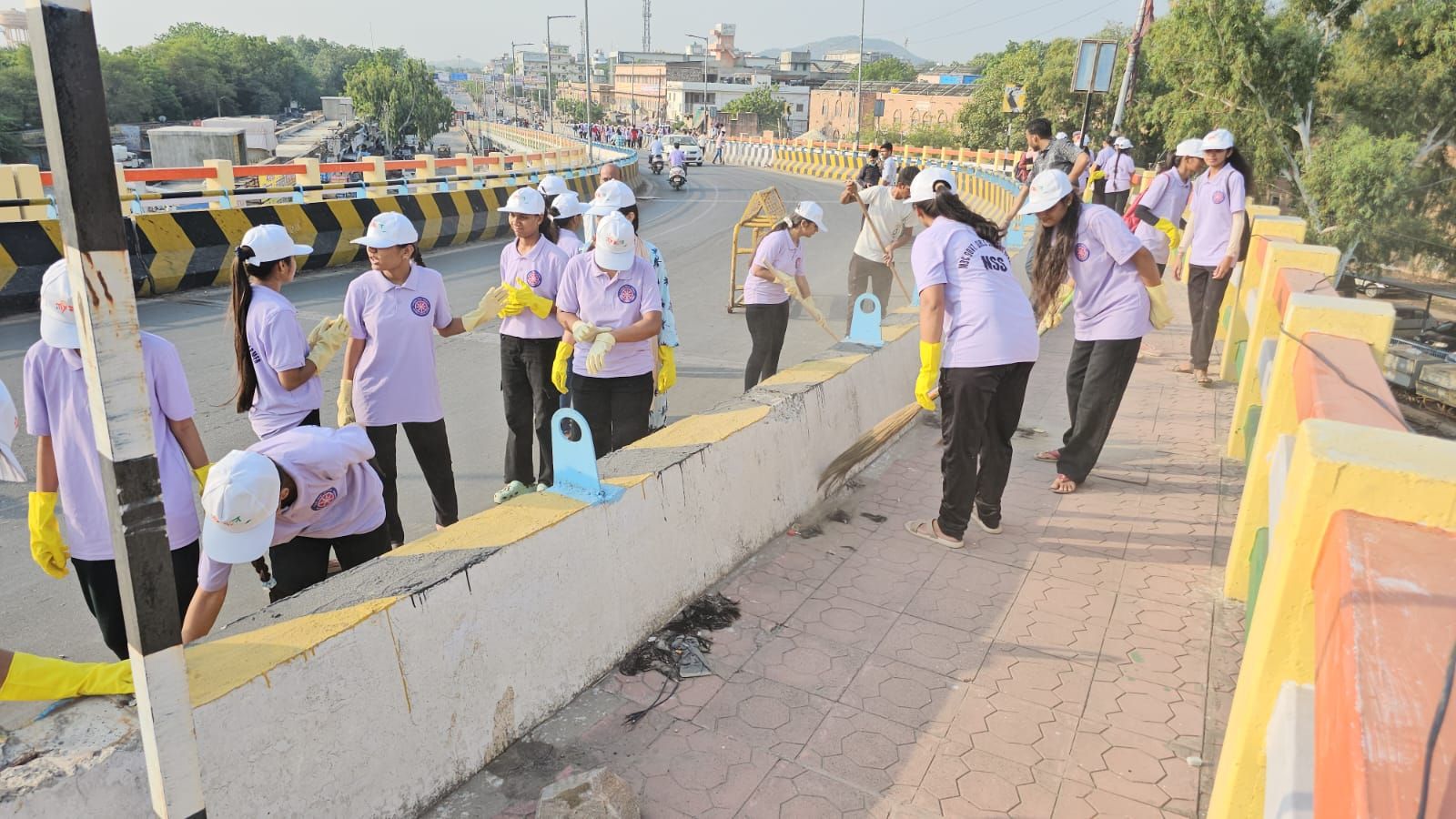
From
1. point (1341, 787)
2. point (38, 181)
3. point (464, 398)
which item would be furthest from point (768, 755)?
point (38, 181)

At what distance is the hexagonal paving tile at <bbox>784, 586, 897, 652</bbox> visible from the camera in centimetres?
376

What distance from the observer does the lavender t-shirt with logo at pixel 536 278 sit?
16.7ft

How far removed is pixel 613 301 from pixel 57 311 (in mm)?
2377

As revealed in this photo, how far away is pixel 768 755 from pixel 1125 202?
11.5 m

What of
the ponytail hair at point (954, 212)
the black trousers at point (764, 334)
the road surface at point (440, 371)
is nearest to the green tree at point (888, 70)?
the road surface at point (440, 371)

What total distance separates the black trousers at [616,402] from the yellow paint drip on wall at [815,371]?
689 mm

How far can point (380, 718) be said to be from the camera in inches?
100

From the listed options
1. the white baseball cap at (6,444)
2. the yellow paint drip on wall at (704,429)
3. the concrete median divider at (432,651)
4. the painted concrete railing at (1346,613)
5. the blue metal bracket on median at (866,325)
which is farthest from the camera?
the blue metal bracket on median at (866,325)

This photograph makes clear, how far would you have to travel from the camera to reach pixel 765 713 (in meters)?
3.23

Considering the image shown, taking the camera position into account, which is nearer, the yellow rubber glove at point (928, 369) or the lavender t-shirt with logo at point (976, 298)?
the lavender t-shirt with logo at point (976, 298)

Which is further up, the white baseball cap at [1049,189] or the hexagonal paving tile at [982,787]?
the white baseball cap at [1049,189]

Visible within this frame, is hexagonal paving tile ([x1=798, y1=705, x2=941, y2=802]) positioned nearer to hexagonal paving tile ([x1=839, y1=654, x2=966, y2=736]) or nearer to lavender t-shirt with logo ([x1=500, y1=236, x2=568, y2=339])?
hexagonal paving tile ([x1=839, y1=654, x2=966, y2=736])

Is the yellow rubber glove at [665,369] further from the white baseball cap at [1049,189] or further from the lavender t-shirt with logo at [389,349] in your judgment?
the white baseball cap at [1049,189]

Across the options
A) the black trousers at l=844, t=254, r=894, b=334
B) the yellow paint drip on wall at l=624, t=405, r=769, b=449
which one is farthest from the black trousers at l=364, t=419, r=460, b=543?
the black trousers at l=844, t=254, r=894, b=334
